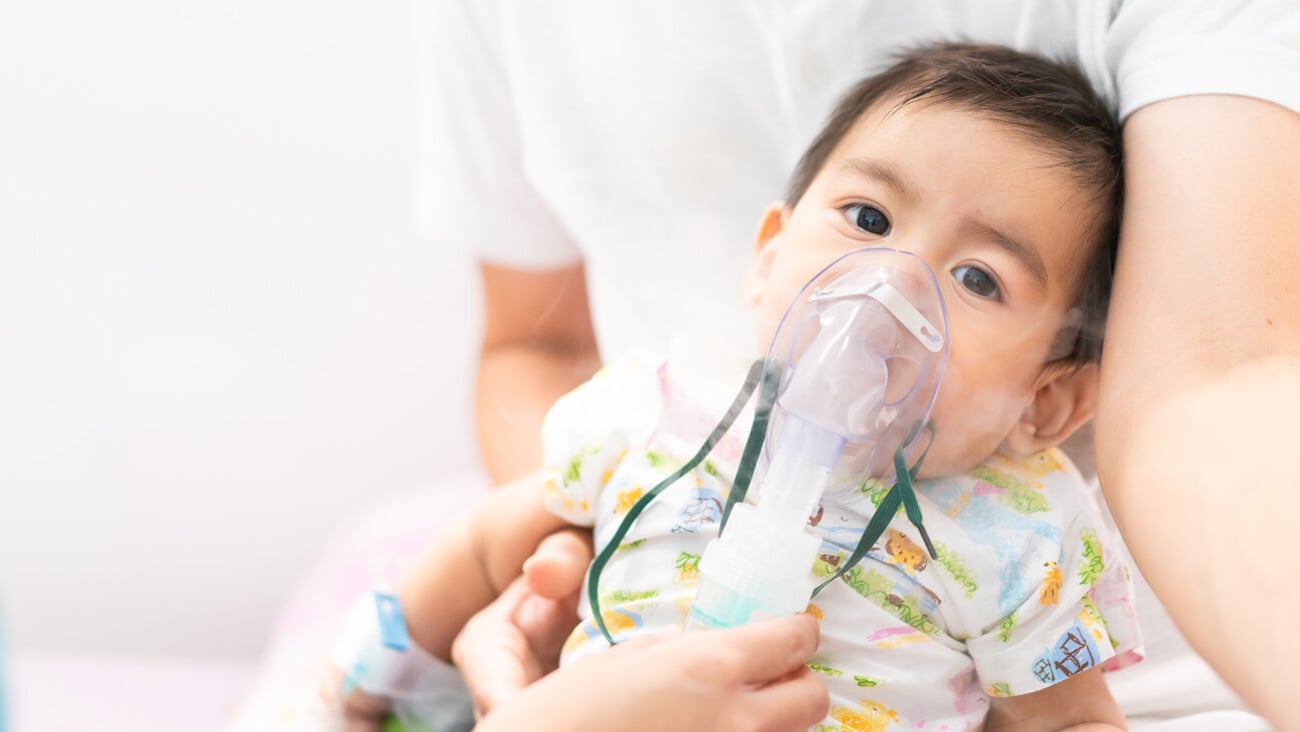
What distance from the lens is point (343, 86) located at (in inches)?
68.1

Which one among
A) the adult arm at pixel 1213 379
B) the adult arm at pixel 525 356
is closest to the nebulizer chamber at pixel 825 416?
the adult arm at pixel 1213 379

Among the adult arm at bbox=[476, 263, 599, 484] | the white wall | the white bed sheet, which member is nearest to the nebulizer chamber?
the adult arm at bbox=[476, 263, 599, 484]

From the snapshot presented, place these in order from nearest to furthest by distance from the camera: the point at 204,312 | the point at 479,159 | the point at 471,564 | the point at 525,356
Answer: the point at 471,564 < the point at 525,356 < the point at 479,159 < the point at 204,312

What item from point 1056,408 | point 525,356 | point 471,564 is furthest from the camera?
point 525,356

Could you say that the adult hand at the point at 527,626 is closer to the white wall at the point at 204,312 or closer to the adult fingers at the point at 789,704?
the adult fingers at the point at 789,704

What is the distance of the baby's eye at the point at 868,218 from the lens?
65 centimetres

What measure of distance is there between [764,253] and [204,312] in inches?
48.8

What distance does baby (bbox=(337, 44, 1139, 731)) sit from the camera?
64 cm

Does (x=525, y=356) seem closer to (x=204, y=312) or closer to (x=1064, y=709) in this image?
(x=1064, y=709)

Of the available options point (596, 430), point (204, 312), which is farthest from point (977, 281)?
point (204, 312)

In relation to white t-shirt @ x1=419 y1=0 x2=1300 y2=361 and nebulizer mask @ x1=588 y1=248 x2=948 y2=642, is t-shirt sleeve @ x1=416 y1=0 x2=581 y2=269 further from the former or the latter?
nebulizer mask @ x1=588 y1=248 x2=948 y2=642

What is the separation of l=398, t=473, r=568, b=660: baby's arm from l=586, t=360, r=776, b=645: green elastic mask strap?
109mm

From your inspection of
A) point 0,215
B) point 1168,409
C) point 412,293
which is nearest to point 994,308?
point 1168,409

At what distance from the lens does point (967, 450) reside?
666 mm
